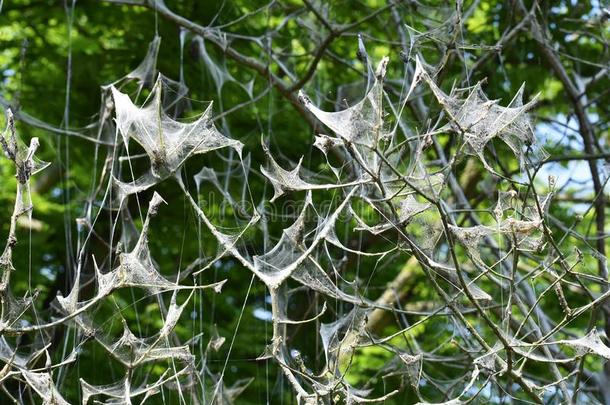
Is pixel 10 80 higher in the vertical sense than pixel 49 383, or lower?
lower

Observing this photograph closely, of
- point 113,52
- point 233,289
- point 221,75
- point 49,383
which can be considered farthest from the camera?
point 233,289

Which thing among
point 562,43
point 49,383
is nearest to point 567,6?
point 562,43

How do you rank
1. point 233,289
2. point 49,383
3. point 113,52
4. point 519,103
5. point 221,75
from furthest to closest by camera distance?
point 233,289 → point 113,52 → point 221,75 → point 519,103 → point 49,383

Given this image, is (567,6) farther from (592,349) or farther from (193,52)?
(592,349)

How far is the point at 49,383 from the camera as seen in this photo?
3.21 m

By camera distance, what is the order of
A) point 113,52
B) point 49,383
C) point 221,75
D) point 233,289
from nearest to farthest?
point 49,383 < point 221,75 < point 113,52 < point 233,289

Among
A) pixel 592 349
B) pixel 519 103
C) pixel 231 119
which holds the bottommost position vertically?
pixel 231 119

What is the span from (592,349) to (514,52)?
3.95 metres

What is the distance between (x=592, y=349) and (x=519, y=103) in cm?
89

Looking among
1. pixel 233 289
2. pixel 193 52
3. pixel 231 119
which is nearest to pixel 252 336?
pixel 233 289

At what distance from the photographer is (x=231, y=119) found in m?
6.91

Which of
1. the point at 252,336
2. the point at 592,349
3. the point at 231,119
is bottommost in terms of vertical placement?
the point at 252,336

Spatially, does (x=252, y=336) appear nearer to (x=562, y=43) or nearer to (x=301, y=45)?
(x=301, y=45)

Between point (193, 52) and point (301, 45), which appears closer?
point (193, 52)
